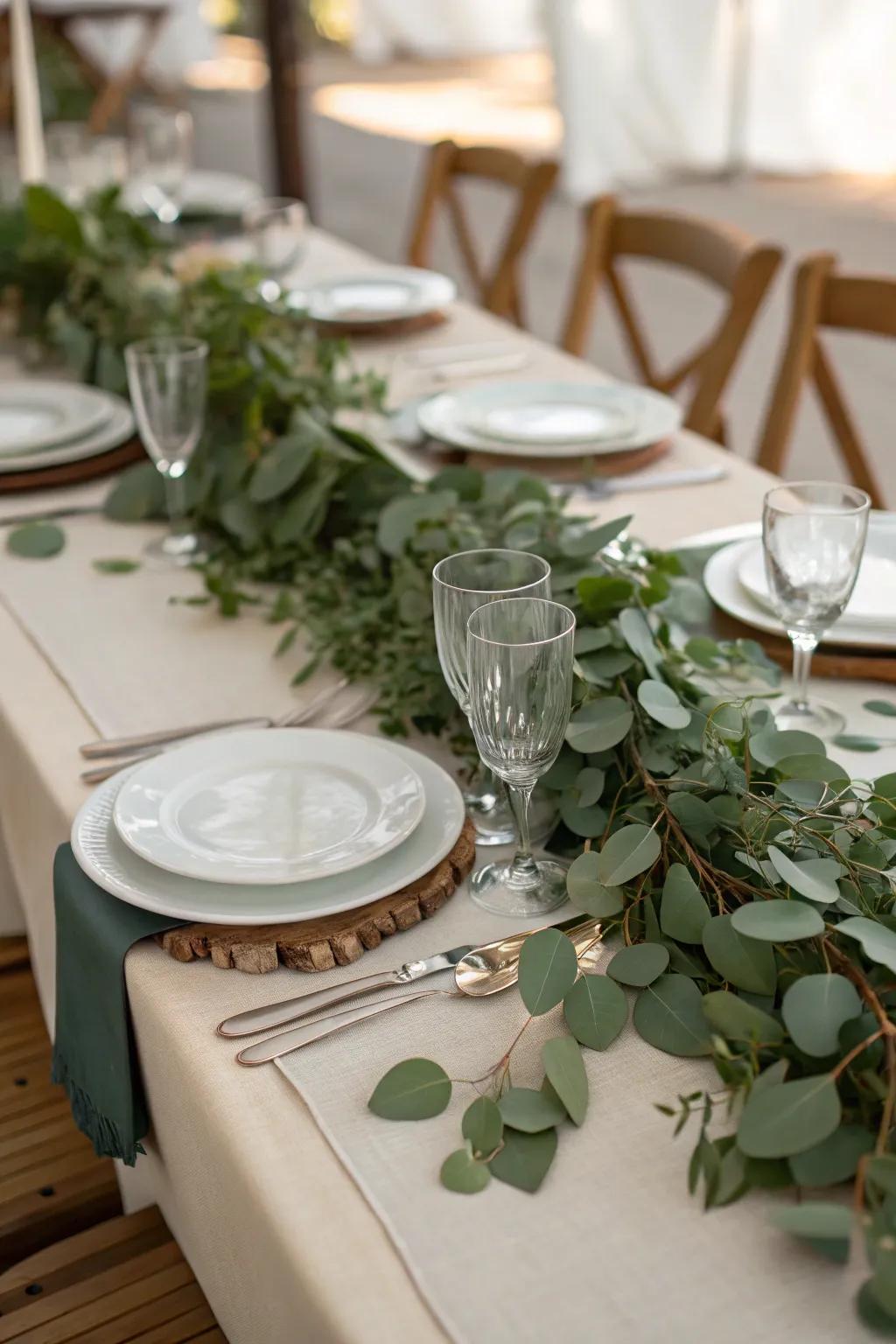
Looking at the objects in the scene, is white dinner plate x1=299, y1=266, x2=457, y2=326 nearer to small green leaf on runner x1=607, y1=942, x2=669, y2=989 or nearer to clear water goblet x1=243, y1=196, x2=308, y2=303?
clear water goblet x1=243, y1=196, x2=308, y2=303

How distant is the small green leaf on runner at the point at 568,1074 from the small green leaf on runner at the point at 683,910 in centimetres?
9

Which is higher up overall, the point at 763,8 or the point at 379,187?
the point at 763,8

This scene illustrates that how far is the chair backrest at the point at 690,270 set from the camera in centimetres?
200

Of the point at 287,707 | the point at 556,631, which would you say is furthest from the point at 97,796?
the point at 556,631

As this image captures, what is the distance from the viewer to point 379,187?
22.9 ft

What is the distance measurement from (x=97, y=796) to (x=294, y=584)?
447 millimetres

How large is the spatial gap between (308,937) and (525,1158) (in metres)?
0.20

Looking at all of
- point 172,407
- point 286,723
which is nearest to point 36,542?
point 172,407

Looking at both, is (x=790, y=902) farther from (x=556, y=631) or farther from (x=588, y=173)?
(x=588, y=173)

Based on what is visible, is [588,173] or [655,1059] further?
[588,173]

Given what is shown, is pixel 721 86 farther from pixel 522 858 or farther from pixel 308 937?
pixel 308 937

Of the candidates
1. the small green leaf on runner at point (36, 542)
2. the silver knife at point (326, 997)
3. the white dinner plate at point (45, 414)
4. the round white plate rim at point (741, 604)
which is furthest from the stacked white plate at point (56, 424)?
Result: the silver knife at point (326, 997)

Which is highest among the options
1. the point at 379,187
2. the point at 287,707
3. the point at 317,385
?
the point at 317,385

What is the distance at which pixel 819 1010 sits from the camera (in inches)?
25.8
